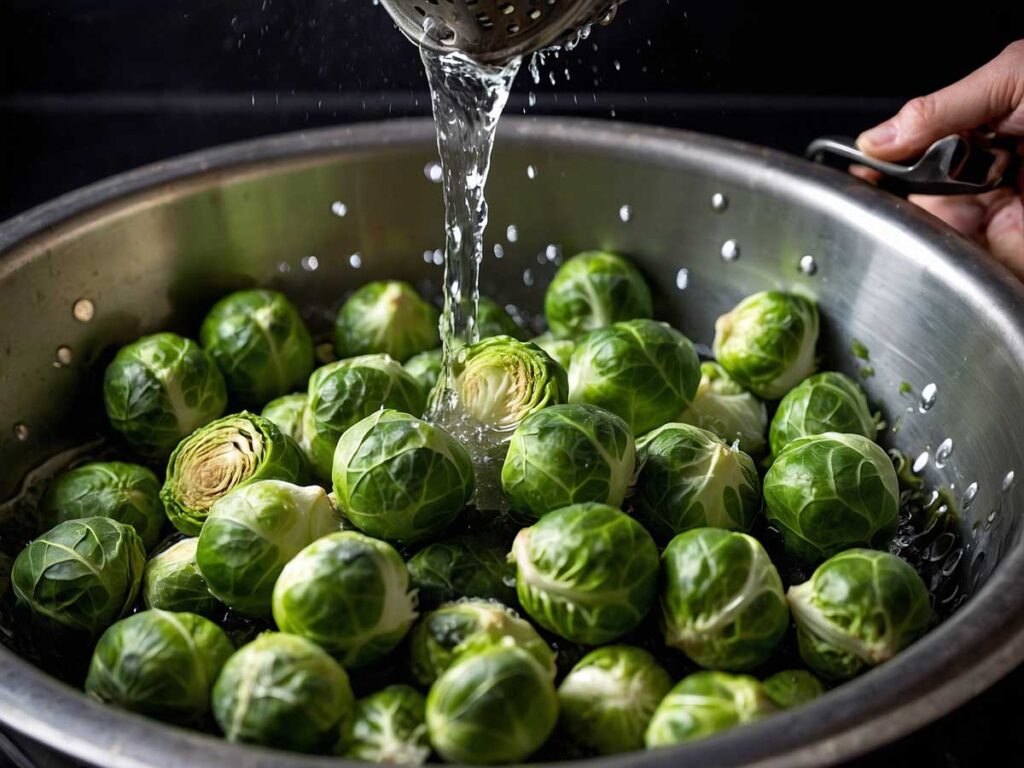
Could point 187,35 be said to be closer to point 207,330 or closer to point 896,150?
point 207,330

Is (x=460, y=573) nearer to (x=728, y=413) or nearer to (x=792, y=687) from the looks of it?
(x=792, y=687)

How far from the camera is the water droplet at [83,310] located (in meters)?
2.12

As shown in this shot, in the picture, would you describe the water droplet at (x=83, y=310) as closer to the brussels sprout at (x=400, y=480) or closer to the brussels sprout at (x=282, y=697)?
the brussels sprout at (x=400, y=480)

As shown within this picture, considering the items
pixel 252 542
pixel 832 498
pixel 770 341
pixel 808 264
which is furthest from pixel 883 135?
pixel 252 542

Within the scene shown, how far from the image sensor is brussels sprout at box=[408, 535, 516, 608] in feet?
5.29

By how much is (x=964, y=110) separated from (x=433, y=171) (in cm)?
108

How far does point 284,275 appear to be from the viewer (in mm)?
2418

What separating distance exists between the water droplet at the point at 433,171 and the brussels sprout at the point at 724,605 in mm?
1170

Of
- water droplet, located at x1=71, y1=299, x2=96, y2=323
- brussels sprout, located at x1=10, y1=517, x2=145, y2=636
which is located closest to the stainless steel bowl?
water droplet, located at x1=71, y1=299, x2=96, y2=323

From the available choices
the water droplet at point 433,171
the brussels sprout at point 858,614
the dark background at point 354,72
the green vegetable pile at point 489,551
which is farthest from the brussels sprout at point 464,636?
the dark background at point 354,72

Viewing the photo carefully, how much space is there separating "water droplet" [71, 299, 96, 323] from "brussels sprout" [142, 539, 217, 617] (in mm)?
618

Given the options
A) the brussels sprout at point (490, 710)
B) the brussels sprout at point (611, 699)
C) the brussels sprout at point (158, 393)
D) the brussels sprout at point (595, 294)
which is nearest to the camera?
the brussels sprout at point (490, 710)

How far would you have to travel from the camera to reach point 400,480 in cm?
164

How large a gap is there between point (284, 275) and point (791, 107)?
4.58 feet
